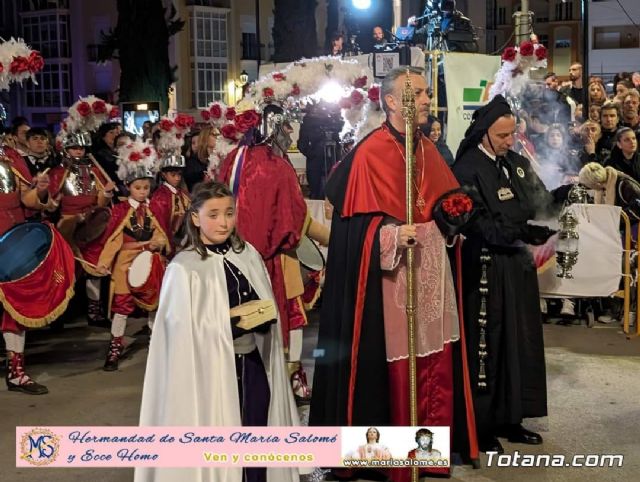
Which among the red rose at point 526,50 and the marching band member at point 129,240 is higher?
the red rose at point 526,50

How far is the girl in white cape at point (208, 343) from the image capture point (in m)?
4.36

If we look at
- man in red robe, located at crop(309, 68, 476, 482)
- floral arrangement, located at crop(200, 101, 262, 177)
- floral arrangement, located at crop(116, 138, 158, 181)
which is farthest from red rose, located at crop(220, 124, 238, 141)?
man in red robe, located at crop(309, 68, 476, 482)

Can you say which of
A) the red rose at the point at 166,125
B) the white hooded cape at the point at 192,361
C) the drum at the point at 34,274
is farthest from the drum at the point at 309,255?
the white hooded cape at the point at 192,361

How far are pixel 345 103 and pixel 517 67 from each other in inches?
71.5

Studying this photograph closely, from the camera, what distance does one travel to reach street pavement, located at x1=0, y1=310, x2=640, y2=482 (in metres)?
5.73

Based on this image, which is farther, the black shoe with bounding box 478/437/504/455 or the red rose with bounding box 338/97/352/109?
the red rose with bounding box 338/97/352/109

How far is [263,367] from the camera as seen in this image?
4.74m

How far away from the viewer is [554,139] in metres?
9.70

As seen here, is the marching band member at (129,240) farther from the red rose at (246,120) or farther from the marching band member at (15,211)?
the red rose at (246,120)

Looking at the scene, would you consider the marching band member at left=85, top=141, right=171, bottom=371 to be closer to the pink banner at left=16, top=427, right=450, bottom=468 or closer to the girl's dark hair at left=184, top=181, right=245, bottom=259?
the pink banner at left=16, top=427, right=450, bottom=468

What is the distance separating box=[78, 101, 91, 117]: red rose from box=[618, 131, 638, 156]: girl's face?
5.81 metres

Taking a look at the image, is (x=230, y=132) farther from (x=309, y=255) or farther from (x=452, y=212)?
(x=452, y=212)

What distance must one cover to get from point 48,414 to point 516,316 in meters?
3.63

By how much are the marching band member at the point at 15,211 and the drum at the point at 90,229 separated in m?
1.74
